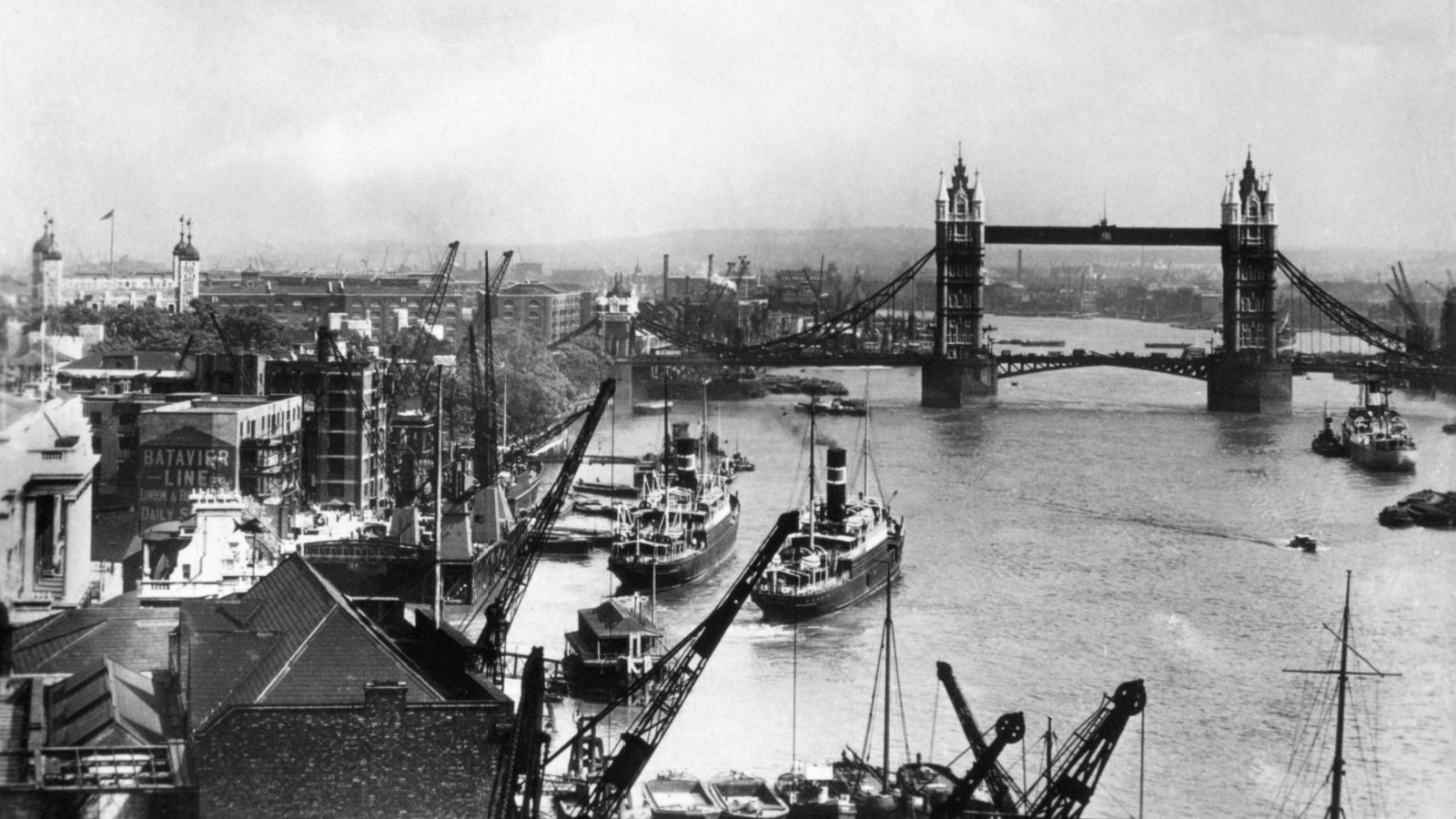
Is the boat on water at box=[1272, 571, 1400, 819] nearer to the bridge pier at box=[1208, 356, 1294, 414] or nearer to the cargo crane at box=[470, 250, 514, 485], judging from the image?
the cargo crane at box=[470, 250, 514, 485]

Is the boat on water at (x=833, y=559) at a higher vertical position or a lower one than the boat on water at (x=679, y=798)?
higher

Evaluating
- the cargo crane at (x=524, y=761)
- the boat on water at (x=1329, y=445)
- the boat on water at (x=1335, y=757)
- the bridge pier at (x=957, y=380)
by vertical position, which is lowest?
the boat on water at (x=1335, y=757)

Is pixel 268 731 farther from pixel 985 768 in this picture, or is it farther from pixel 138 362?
pixel 138 362

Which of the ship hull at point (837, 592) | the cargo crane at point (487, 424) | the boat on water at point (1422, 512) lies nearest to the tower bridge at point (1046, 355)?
the cargo crane at point (487, 424)

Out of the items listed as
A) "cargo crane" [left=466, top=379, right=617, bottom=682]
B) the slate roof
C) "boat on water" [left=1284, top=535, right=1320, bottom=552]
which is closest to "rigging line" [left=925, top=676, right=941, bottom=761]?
"cargo crane" [left=466, top=379, right=617, bottom=682]

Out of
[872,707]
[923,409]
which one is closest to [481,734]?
[872,707]

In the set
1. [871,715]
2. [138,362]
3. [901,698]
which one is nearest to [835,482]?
[901,698]

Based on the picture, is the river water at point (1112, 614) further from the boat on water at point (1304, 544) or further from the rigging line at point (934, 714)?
the boat on water at point (1304, 544)
